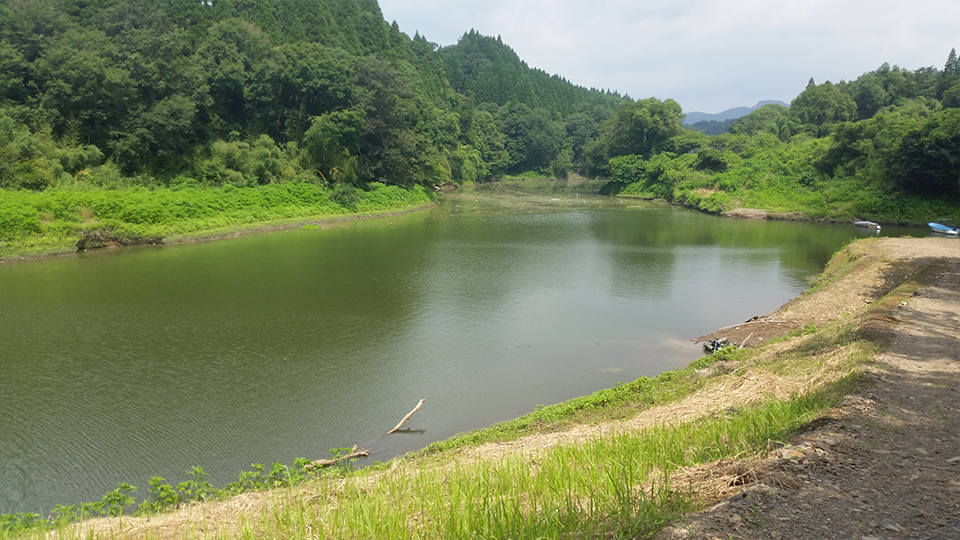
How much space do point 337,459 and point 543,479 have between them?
133 inches

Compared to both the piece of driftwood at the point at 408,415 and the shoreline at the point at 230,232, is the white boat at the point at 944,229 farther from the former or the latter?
the piece of driftwood at the point at 408,415

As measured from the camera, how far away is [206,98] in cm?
3425

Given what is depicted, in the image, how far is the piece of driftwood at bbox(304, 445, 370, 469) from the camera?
298 inches

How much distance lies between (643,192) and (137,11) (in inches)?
1717

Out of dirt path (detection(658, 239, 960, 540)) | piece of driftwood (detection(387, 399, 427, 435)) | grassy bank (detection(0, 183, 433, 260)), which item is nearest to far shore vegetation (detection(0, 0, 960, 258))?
grassy bank (detection(0, 183, 433, 260))

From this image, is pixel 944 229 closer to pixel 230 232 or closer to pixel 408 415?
pixel 408 415

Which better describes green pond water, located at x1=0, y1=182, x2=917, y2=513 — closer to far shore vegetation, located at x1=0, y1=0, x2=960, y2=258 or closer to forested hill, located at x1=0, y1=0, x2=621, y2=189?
far shore vegetation, located at x1=0, y1=0, x2=960, y2=258

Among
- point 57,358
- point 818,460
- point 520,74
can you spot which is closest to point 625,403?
point 818,460

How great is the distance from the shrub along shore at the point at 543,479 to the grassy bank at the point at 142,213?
20.3 m

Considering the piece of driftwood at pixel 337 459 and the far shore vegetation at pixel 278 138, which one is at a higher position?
the far shore vegetation at pixel 278 138

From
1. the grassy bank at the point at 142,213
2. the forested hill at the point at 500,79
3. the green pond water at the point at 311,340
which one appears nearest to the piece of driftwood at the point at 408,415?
the green pond water at the point at 311,340

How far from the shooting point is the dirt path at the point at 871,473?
4.16m

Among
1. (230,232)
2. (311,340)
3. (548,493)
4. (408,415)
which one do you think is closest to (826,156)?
(230,232)

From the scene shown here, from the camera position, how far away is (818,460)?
5.17m
